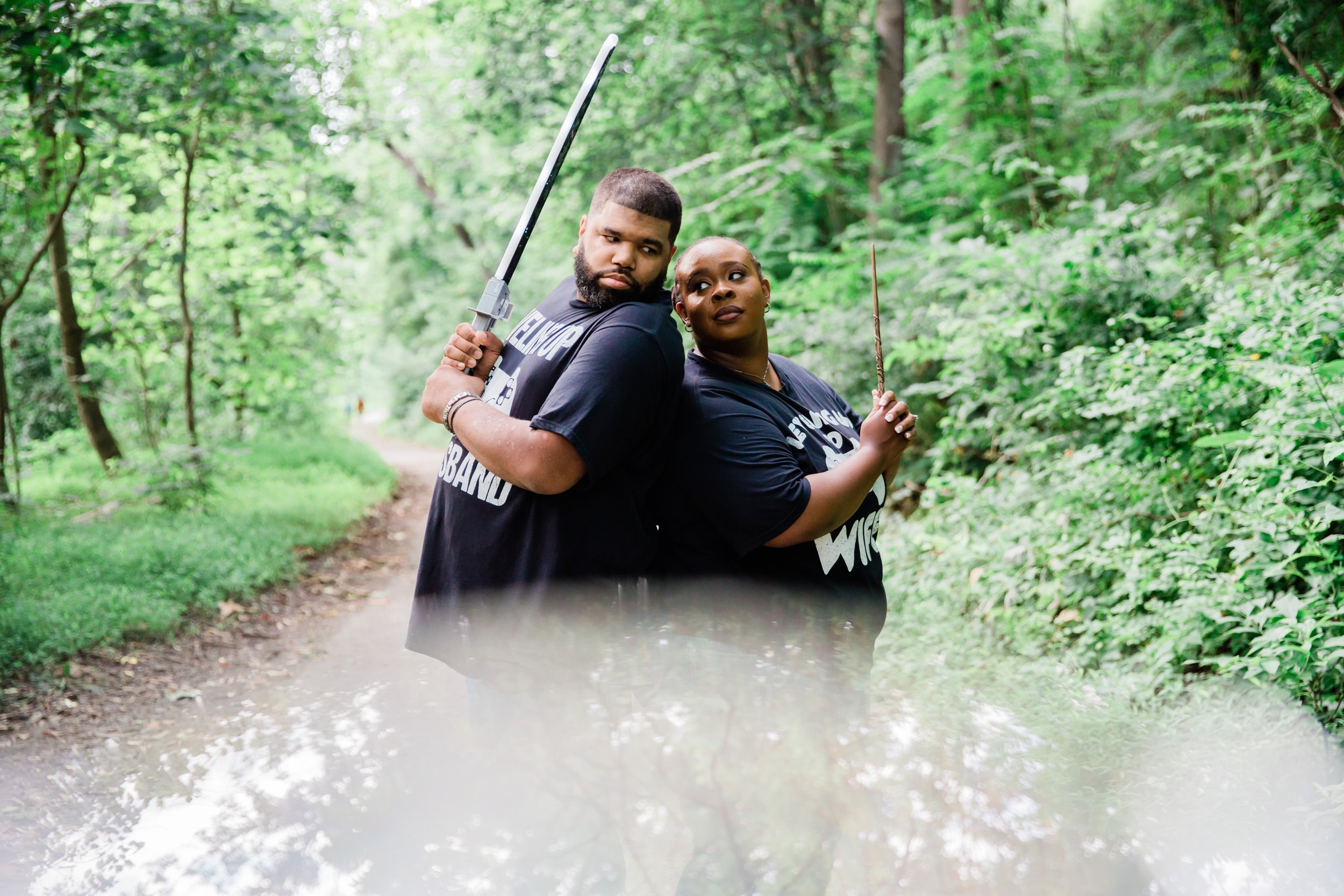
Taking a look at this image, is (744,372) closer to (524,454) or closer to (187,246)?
(524,454)

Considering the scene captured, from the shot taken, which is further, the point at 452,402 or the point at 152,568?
the point at 152,568

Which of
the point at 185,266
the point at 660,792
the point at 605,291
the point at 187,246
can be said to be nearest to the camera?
the point at 660,792

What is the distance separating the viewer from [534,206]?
5.55 feet

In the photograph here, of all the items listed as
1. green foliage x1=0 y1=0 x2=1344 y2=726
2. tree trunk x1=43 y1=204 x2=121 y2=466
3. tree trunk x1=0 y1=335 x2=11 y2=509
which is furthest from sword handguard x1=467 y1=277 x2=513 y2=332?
tree trunk x1=43 y1=204 x2=121 y2=466

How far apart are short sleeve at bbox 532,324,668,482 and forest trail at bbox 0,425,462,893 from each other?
0.42 meters

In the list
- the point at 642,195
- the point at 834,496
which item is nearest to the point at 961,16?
the point at 642,195

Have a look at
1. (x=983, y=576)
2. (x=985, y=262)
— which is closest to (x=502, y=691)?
(x=983, y=576)

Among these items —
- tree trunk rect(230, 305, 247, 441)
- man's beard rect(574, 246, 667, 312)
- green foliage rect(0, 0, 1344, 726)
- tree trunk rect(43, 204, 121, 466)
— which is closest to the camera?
man's beard rect(574, 246, 667, 312)

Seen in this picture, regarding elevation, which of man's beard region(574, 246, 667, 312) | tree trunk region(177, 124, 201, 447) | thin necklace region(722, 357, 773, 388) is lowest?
tree trunk region(177, 124, 201, 447)

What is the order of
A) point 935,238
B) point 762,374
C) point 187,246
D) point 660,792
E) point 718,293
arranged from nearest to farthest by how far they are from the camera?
point 660,792 < point 718,293 < point 762,374 < point 935,238 < point 187,246

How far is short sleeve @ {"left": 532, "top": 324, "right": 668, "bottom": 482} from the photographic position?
1.49 m

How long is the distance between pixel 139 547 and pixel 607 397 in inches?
236

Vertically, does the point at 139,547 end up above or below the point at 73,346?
below

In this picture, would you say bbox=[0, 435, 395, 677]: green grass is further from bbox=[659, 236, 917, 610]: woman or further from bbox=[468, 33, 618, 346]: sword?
bbox=[659, 236, 917, 610]: woman
